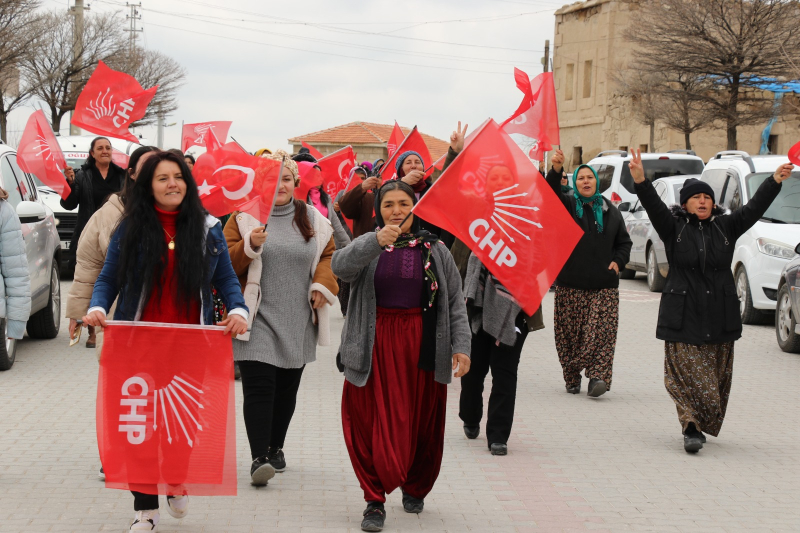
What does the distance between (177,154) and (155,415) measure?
48.2 inches

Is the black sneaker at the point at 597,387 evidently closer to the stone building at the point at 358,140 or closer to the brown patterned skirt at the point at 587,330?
the brown patterned skirt at the point at 587,330

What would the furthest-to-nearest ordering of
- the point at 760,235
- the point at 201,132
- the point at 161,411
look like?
the point at 201,132 → the point at 760,235 → the point at 161,411

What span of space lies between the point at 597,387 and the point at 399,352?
4.08 m

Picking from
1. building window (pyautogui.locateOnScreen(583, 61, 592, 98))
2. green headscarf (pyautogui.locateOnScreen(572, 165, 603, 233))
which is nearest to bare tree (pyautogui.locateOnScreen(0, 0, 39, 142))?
green headscarf (pyautogui.locateOnScreen(572, 165, 603, 233))

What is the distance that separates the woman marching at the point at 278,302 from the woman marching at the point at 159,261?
0.83 meters

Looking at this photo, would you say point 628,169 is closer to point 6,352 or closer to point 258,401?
point 6,352

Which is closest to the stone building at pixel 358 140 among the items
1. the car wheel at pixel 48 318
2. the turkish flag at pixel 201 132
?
the turkish flag at pixel 201 132

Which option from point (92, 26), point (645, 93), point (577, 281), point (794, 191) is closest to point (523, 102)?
point (577, 281)

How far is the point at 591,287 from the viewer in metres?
9.45

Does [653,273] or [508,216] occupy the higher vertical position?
A: [508,216]

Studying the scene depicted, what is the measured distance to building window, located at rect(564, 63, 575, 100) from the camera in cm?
6200

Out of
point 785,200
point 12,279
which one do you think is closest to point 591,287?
point 12,279

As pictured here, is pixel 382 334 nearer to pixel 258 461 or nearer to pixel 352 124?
pixel 258 461

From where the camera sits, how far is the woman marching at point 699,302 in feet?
24.4
